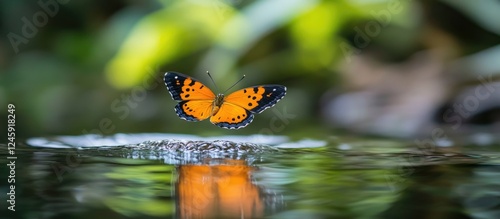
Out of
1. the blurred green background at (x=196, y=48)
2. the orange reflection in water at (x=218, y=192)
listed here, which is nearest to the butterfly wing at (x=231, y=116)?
the orange reflection in water at (x=218, y=192)

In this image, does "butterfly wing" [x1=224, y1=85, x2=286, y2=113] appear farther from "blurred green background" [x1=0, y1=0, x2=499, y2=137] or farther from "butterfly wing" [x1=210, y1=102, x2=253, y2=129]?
"blurred green background" [x1=0, y1=0, x2=499, y2=137]

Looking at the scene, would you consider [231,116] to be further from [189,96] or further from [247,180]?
[247,180]

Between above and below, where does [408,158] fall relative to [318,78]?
below

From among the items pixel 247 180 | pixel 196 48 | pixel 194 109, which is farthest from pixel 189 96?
pixel 196 48

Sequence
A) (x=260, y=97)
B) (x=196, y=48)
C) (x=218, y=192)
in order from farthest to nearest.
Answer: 1. (x=196, y=48)
2. (x=260, y=97)
3. (x=218, y=192)

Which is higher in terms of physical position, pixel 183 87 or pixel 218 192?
pixel 183 87

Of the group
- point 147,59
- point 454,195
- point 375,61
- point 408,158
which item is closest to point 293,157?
point 408,158

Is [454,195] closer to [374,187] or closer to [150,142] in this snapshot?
[374,187]
